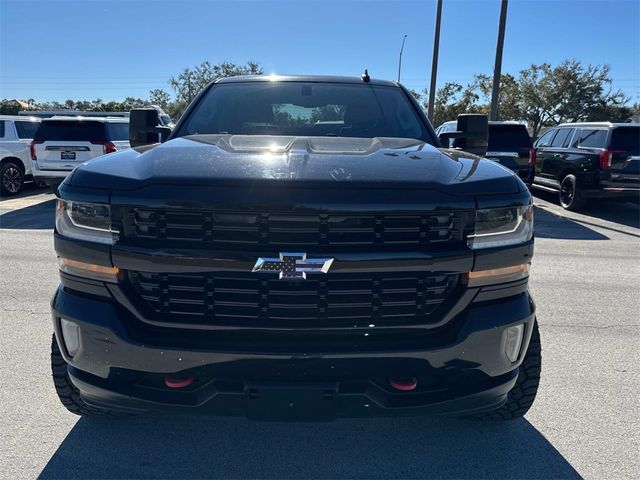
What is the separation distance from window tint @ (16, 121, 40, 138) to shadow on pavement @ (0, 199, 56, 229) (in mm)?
2877

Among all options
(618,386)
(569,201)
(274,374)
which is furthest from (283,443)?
(569,201)

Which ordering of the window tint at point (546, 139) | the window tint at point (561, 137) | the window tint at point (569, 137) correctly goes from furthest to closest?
1. the window tint at point (546, 139)
2. the window tint at point (561, 137)
3. the window tint at point (569, 137)

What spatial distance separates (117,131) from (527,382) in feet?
35.9

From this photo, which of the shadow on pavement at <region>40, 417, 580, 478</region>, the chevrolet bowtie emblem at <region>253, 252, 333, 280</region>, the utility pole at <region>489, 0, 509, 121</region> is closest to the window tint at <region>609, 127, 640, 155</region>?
the utility pole at <region>489, 0, 509, 121</region>

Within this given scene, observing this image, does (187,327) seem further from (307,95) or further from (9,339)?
(9,339)

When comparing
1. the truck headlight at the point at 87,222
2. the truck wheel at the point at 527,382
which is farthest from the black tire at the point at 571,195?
the truck headlight at the point at 87,222

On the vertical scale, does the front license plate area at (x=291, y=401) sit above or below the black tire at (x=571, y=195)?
above

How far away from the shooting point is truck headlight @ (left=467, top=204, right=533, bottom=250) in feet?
6.68

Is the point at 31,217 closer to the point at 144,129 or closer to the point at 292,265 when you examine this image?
the point at 144,129

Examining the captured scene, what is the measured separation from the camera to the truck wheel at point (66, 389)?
2.51 m

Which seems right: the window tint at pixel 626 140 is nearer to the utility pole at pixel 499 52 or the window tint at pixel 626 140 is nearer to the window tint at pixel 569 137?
the window tint at pixel 569 137

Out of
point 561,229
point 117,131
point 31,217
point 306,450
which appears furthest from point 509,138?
point 306,450

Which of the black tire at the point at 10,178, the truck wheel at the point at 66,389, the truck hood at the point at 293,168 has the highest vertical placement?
the truck hood at the point at 293,168

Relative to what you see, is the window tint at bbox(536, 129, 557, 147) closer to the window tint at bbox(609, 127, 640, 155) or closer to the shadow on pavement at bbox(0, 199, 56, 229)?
the window tint at bbox(609, 127, 640, 155)
